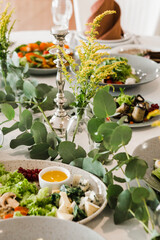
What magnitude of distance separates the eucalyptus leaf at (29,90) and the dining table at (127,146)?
14 cm

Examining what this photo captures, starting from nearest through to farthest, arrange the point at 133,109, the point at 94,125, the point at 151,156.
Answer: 1. the point at 94,125
2. the point at 151,156
3. the point at 133,109

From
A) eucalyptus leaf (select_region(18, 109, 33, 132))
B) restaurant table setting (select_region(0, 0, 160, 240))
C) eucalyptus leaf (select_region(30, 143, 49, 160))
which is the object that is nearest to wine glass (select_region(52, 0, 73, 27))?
restaurant table setting (select_region(0, 0, 160, 240))

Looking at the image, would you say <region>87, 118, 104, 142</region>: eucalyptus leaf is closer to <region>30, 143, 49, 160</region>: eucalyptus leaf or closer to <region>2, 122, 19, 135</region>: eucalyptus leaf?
<region>30, 143, 49, 160</region>: eucalyptus leaf

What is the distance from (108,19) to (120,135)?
1.42 metres

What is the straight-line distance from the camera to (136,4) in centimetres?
300

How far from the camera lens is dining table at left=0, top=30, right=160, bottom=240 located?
0.85 meters

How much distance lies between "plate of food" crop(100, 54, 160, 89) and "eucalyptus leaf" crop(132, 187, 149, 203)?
0.91 m

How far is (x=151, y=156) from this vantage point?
113 cm

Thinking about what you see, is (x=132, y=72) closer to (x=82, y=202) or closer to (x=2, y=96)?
(x=2, y=96)

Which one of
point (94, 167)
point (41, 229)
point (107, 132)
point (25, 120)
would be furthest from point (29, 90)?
point (41, 229)

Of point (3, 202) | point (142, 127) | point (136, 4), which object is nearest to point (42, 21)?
point (136, 4)

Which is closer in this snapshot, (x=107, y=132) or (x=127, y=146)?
(x=107, y=132)

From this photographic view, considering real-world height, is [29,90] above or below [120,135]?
below

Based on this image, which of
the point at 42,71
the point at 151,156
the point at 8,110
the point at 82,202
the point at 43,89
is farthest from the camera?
the point at 42,71
